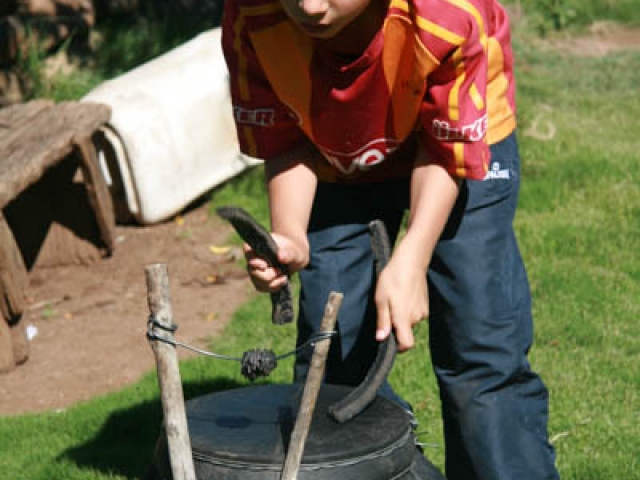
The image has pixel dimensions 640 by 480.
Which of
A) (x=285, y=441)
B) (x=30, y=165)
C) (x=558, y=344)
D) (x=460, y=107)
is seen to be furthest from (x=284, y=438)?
(x=30, y=165)

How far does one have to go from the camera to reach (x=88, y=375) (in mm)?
4520

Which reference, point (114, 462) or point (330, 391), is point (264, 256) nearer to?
point (330, 391)

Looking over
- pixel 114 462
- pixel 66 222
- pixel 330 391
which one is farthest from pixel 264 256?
pixel 66 222

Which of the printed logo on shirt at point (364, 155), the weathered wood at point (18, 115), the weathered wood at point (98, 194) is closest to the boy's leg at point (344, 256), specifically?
the printed logo on shirt at point (364, 155)

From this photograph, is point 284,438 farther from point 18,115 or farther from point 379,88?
point 18,115

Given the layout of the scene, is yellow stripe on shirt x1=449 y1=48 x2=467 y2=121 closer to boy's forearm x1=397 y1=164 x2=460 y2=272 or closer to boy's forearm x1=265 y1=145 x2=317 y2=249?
boy's forearm x1=397 y1=164 x2=460 y2=272

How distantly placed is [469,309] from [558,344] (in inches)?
62.5

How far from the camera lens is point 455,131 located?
2527mm

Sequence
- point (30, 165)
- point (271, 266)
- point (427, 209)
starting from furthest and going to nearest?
point (30, 165)
point (427, 209)
point (271, 266)

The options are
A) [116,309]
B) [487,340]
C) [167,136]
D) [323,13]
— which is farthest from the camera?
[167,136]

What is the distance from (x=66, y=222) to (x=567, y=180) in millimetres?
2488

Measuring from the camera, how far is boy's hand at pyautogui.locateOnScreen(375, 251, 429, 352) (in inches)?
88.0

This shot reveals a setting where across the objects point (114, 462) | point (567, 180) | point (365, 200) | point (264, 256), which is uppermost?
point (264, 256)

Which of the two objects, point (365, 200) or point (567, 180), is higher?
point (365, 200)
